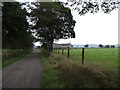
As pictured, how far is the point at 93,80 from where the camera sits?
4.95 m

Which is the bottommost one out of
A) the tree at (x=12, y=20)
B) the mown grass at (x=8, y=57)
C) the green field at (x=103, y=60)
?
the mown grass at (x=8, y=57)

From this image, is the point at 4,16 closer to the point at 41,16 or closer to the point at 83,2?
the point at 41,16

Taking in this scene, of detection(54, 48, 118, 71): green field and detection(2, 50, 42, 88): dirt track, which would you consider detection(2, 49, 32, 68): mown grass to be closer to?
detection(2, 50, 42, 88): dirt track

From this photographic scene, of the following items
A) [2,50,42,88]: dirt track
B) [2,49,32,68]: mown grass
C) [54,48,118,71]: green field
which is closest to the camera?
[2,50,42,88]: dirt track

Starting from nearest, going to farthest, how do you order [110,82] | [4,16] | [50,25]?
[110,82], [4,16], [50,25]

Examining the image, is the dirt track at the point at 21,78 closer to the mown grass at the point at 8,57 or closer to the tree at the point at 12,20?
the mown grass at the point at 8,57

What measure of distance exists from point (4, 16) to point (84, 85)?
18.4m

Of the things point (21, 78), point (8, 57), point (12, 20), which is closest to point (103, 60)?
point (21, 78)

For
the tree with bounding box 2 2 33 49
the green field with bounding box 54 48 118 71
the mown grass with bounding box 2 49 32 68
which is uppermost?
the tree with bounding box 2 2 33 49

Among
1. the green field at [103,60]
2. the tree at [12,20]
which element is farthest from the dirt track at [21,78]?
the tree at [12,20]

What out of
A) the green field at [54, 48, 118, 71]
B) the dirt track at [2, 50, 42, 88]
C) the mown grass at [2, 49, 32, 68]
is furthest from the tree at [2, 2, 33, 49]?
the dirt track at [2, 50, 42, 88]

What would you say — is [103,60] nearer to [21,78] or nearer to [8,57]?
[21,78]

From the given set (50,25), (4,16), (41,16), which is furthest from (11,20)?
(50,25)

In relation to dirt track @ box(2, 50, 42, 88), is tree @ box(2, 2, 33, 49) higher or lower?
higher
